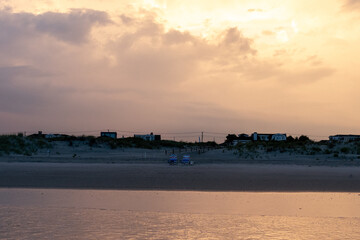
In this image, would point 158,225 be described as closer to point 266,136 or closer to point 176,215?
point 176,215

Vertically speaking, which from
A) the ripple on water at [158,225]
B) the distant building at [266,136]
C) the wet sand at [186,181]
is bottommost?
the ripple on water at [158,225]

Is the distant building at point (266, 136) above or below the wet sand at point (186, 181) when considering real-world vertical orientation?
above

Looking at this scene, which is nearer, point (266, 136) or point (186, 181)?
point (186, 181)

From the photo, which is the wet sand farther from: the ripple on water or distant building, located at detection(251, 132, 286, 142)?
distant building, located at detection(251, 132, 286, 142)

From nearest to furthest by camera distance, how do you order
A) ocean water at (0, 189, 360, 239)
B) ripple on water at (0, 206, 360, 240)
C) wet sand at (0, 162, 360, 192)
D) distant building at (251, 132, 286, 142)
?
ripple on water at (0, 206, 360, 240), ocean water at (0, 189, 360, 239), wet sand at (0, 162, 360, 192), distant building at (251, 132, 286, 142)

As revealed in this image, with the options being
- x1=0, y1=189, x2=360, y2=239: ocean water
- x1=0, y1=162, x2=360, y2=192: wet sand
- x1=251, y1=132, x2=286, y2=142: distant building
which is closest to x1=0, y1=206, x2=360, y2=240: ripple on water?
x1=0, y1=189, x2=360, y2=239: ocean water

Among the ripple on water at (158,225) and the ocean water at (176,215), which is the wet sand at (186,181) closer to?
the ocean water at (176,215)

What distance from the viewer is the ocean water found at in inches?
417

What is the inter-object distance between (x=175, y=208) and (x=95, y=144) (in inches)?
2144

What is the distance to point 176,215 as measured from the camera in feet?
42.4

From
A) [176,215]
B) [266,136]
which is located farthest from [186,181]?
[266,136]

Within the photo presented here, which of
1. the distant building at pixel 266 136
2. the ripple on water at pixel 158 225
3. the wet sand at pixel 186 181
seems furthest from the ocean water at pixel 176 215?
the distant building at pixel 266 136

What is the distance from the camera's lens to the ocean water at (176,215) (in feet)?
34.8

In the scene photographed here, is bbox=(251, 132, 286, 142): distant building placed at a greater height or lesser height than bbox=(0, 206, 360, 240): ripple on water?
greater
